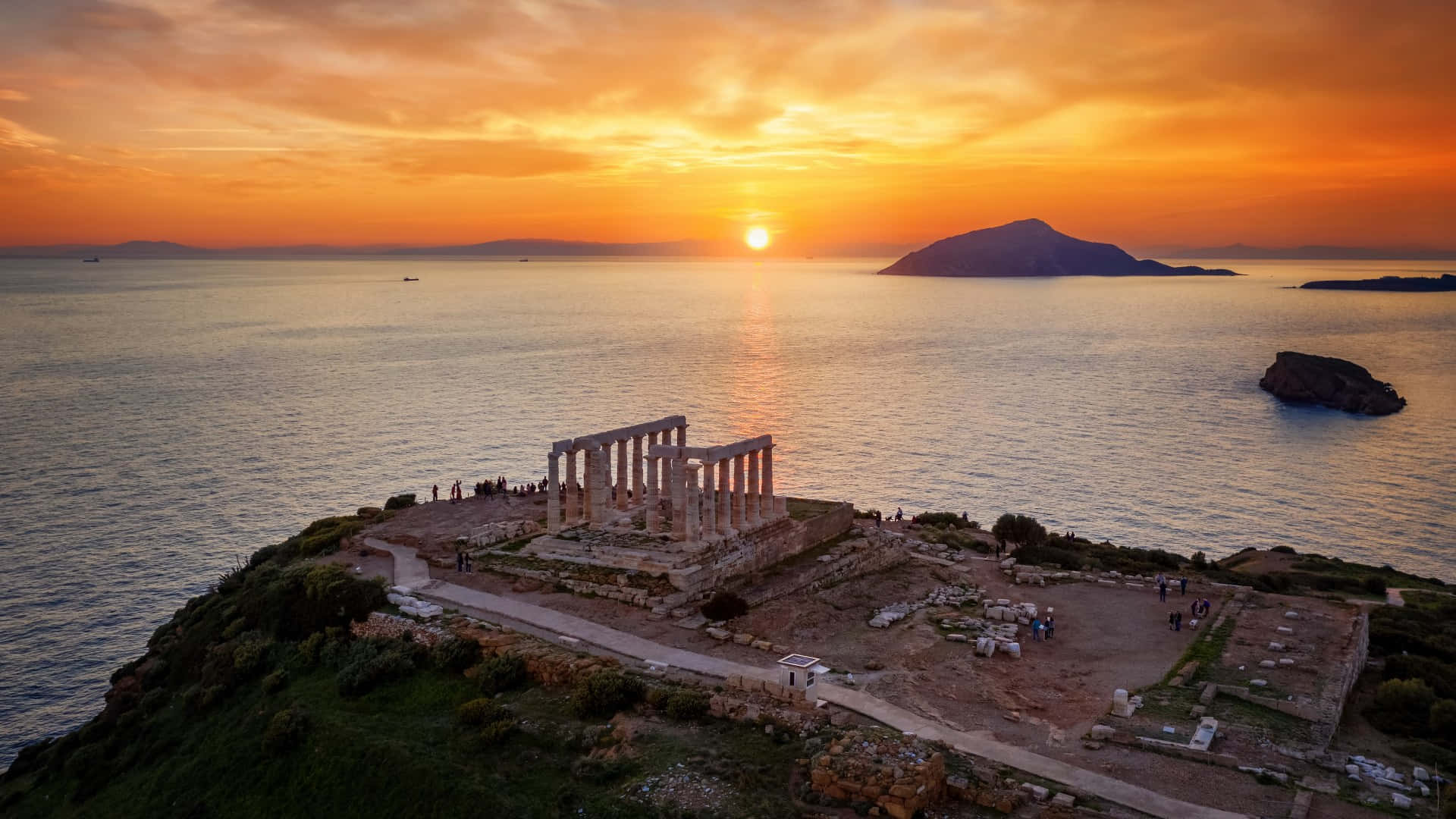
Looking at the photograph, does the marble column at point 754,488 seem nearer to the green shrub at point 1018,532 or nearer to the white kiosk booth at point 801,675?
the green shrub at point 1018,532

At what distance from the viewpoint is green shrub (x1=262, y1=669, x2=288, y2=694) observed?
34875 millimetres

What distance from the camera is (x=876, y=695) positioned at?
31031 mm

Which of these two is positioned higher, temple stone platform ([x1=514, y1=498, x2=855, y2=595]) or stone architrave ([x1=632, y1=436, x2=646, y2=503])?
stone architrave ([x1=632, y1=436, x2=646, y2=503])

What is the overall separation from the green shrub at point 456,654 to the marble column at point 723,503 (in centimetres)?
1557

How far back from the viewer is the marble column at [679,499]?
44656 millimetres

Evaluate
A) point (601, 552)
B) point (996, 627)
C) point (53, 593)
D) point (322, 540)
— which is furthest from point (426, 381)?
point (996, 627)

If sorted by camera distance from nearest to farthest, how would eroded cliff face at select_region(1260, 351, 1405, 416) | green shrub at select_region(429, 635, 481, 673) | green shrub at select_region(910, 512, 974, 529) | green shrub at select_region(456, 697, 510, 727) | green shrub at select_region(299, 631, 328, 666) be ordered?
green shrub at select_region(456, 697, 510, 727) → green shrub at select_region(429, 635, 481, 673) → green shrub at select_region(299, 631, 328, 666) → green shrub at select_region(910, 512, 974, 529) → eroded cliff face at select_region(1260, 351, 1405, 416)

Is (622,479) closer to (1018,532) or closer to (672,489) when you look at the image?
(672,489)

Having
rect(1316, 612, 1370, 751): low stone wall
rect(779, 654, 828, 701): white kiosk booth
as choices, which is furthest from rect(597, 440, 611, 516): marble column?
rect(1316, 612, 1370, 751): low stone wall

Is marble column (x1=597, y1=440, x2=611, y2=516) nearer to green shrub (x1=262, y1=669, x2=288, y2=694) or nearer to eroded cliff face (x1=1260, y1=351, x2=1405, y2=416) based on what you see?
green shrub (x1=262, y1=669, x2=288, y2=694)

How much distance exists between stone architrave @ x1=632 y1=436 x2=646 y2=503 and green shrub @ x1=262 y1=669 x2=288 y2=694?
850 inches

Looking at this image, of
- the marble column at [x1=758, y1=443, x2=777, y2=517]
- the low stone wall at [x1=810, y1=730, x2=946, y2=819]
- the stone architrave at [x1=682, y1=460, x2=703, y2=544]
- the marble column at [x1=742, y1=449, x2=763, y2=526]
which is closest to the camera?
the low stone wall at [x1=810, y1=730, x2=946, y2=819]

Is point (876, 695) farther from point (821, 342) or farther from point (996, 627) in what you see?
point (821, 342)

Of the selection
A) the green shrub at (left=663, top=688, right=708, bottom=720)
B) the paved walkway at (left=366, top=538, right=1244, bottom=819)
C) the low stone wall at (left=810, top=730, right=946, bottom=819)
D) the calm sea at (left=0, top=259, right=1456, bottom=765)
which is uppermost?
the low stone wall at (left=810, top=730, right=946, bottom=819)
